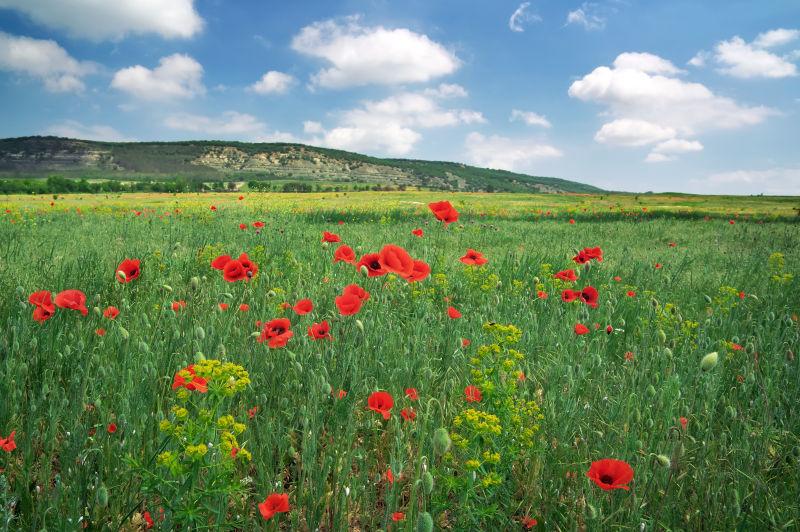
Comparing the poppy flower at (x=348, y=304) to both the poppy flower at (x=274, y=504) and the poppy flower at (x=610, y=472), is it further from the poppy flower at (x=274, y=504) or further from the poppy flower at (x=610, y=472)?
the poppy flower at (x=610, y=472)

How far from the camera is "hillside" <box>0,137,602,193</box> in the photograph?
500 ft

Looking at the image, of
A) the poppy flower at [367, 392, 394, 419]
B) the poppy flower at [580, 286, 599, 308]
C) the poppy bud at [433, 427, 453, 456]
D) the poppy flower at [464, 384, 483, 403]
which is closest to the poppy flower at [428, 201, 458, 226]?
the poppy flower at [580, 286, 599, 308]

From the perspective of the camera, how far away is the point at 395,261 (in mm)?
2432

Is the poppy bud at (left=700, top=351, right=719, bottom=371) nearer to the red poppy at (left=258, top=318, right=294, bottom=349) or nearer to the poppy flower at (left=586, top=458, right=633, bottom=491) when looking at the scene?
the poppy flower at (left=586, top=458, right=633, bottom=491)

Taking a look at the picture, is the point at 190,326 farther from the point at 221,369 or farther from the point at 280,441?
the point at 221,369

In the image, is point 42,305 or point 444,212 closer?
point 42,305

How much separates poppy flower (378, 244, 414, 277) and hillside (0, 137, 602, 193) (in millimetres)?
143007

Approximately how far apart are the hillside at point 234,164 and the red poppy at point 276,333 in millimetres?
143303

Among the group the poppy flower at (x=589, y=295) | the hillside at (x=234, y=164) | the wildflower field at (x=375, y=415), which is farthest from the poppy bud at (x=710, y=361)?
the hillside at (x=234, y=164)

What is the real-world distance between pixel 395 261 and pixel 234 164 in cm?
18640

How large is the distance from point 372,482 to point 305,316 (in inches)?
55.8

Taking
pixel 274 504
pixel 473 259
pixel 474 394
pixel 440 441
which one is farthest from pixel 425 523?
pixel 473 259

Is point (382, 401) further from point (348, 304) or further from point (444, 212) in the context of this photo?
point (444, 212)

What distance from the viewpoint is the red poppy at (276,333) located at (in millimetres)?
2055
